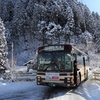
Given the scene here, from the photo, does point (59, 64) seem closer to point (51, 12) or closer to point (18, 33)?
point (51, 12)

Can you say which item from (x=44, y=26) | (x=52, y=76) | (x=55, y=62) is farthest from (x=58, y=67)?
(x=44, y=26)

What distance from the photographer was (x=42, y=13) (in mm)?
55250

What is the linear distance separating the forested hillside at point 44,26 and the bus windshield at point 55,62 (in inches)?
1507

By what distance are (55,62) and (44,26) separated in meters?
42.4

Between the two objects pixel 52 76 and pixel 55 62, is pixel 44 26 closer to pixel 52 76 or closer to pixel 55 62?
pixel 55 62

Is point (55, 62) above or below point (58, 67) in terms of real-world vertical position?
above

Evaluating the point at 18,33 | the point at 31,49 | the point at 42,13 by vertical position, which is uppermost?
the point at 42,13

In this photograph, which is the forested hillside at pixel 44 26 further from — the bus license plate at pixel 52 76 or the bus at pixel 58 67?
the bus license plate at pixel 52 76

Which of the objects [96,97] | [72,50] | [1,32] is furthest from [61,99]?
[1,32]

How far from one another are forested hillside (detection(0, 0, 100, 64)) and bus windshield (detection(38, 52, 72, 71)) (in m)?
38.3

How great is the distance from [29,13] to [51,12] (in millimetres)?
8569

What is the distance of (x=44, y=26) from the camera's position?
53.7 metres

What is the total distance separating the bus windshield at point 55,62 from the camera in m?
11.9

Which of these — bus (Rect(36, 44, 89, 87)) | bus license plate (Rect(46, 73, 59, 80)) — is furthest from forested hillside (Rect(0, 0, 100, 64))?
bus license plate (Rect(46, 73, 59, 80))
